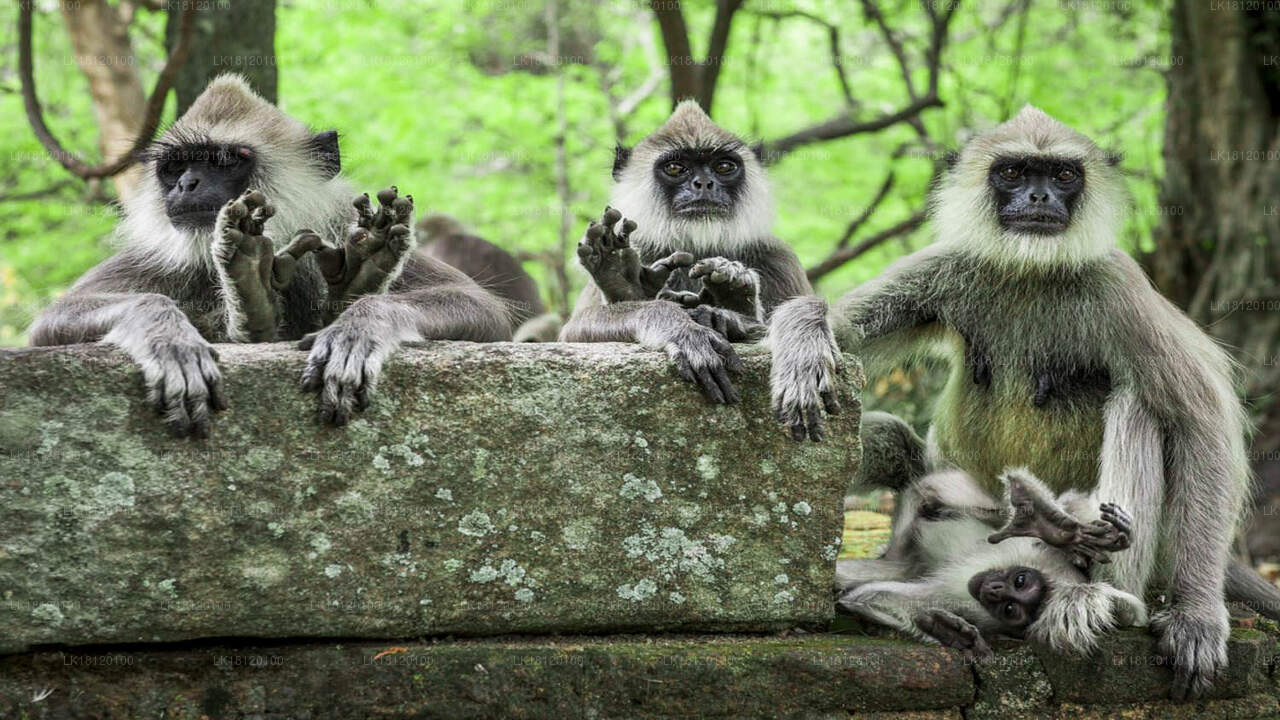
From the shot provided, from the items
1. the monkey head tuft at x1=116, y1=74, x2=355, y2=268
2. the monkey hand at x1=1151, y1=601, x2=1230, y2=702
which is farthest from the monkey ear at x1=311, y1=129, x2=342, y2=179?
the monkey hand at x1=1151, y1=601, x2=1230, y2=702

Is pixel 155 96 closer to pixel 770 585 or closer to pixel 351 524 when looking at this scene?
pixel 351 524

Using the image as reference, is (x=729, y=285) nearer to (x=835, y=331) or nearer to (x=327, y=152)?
(x=835, y=331)

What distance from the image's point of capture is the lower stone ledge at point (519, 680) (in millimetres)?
3320

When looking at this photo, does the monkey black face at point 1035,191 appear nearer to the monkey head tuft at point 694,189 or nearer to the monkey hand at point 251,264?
the monkey head tuft at point 694,189

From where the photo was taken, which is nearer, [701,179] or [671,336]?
[671,336]

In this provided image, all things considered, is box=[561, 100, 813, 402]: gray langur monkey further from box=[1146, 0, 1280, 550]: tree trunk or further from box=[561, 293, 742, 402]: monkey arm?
box=[1146, 0, 1280, 550]: tree trunk

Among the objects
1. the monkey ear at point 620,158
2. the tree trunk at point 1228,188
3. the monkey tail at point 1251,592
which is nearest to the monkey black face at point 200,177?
the monkey ear at point 620,158

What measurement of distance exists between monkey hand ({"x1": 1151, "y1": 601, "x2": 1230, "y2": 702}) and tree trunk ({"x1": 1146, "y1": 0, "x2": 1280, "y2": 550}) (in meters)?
5.14

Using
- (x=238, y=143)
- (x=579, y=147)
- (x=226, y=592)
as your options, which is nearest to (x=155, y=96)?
(x=238, y=143)

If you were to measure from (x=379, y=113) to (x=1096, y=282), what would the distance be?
30.7 feet

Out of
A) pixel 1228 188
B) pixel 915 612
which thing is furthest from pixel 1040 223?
pixel 1228 188

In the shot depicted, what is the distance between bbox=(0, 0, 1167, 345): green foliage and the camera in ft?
39.6

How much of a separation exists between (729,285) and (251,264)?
1609 millimetres

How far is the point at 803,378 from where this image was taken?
11.7 feet
